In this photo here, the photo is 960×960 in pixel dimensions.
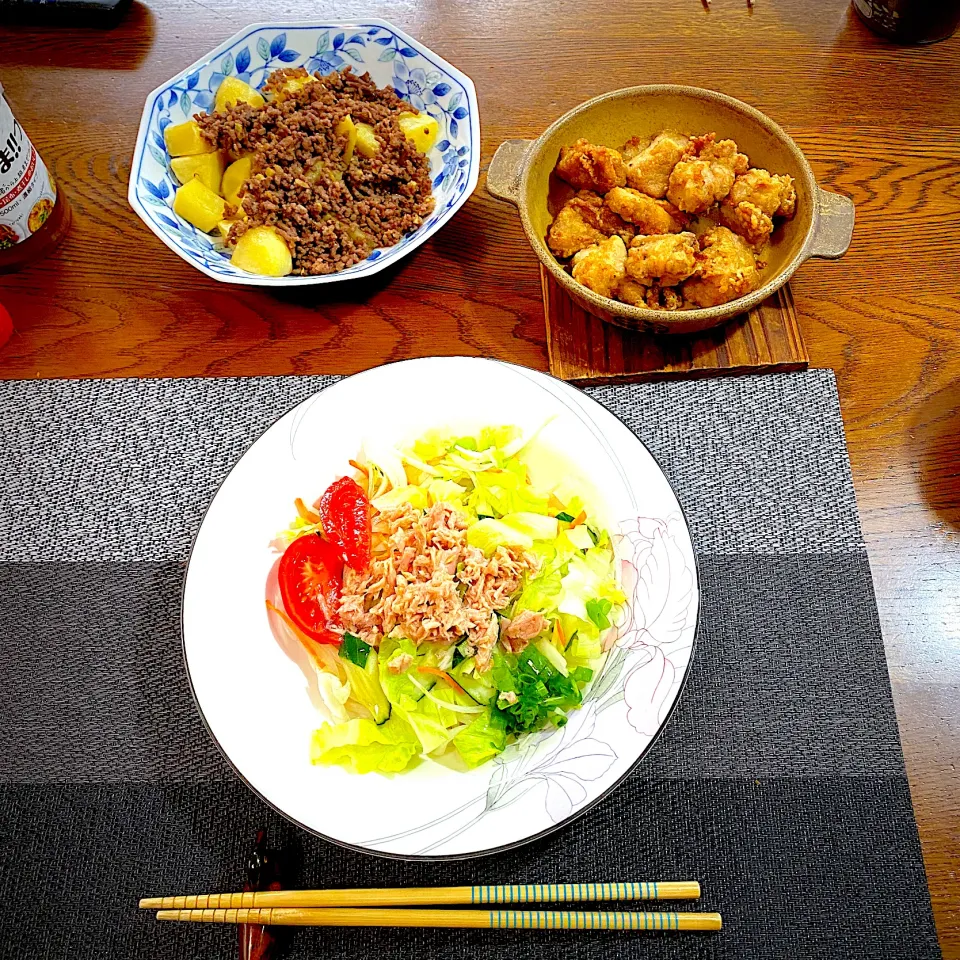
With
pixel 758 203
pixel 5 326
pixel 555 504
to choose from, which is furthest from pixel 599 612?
pixel 5 326

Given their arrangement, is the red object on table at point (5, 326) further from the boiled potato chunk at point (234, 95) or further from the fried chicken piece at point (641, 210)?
the fried chicken piece at point (641, 210)

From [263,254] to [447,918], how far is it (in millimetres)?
1280

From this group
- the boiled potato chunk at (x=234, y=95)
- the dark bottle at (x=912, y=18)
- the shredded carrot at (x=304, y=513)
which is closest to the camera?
the shredded carrot at (x=304, y=513)

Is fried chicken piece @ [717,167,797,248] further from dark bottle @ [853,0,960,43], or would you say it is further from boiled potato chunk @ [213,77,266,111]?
boiled potato chunk @ [213,77,266,111]

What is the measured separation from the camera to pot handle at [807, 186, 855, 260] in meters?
1.65

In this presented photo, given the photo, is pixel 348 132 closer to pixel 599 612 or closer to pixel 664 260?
pixel 664 260

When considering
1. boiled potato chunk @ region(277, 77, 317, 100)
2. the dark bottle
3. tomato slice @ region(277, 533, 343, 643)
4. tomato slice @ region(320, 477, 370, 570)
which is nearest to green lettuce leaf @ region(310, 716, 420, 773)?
tomato slice @ region(277, 533, 343, 643)

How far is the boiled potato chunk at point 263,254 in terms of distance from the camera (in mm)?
1719

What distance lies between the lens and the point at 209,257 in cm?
173

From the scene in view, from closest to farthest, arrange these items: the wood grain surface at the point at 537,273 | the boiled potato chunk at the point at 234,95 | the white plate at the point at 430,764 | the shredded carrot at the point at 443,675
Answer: the white plate at the point at 430,764
the shredded carrot at the point at 443,675
the wood grain surface at the point at 537,273
the boiled potato chunk at the point at 234,95

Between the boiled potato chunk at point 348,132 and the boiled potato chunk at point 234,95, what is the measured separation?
218 mm

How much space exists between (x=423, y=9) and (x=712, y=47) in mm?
791

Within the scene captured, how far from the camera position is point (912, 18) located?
2.10 m

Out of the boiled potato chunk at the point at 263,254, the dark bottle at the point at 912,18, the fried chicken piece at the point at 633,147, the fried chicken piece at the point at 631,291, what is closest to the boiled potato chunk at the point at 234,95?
the boiled potato chunk at the point at 263,254
